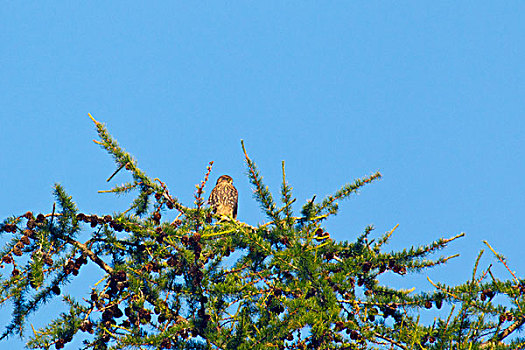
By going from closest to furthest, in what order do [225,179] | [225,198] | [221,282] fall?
[221,282], [225,198], [225,179]

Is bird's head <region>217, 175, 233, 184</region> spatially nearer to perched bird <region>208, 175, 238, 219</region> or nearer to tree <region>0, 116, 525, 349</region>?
perched bird <region>208, 175, 238, 219</region>

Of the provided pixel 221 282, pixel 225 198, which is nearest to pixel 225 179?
pixel 225 198

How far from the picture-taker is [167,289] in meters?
4.51

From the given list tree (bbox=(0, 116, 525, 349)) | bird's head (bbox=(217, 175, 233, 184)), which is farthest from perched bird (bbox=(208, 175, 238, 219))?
tree (bbox=(0, 116, 525, 349))

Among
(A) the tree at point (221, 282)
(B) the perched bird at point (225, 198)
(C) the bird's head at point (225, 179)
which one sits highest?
(C) the bird's head at point (225, 179)

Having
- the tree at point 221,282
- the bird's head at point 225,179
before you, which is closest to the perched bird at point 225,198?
the bird's head at point 225,179

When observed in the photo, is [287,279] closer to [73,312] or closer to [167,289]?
[167,289]

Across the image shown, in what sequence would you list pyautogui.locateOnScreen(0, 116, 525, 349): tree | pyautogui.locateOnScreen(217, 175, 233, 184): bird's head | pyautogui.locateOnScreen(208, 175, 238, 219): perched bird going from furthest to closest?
pyautogui.locateOnScreen(217, 175, 233, 184): bird's head
pyautogui.locateOnScreen(208, 175, 238, 219): perched bird
pyautogui.locateOnScreen(0, 116, 525, 349): tree

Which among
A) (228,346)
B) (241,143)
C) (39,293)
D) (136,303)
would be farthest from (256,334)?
(39,293)

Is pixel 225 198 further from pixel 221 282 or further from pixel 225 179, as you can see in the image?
pixel 221 282

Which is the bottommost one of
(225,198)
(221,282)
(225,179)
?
(221,282)

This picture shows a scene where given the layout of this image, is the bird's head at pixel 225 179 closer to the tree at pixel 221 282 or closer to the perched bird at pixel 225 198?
the perched bird at pixel 225 198

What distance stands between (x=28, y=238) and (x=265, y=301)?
1.64 m

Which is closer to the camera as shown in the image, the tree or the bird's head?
the tree
